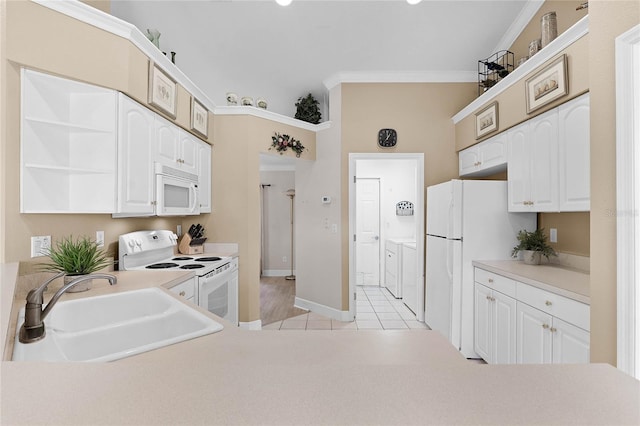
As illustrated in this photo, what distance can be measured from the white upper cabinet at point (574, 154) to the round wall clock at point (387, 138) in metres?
1.78

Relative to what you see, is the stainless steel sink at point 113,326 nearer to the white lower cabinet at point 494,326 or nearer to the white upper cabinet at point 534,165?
the white lower cabinet at point 494,326

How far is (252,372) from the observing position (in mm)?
434

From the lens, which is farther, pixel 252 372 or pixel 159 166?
pixel 159 166

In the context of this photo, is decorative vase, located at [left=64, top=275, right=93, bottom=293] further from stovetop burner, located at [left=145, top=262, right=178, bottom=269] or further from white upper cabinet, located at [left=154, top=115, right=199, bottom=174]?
white upper cabinet, located at [left=154, top=115, right=199, bottom=174]

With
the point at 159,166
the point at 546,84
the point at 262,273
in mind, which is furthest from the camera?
the point at 262,273

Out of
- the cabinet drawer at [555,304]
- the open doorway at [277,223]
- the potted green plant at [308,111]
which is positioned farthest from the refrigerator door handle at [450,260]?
the open doorway at [277,223]

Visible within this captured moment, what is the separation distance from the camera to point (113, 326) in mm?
1329

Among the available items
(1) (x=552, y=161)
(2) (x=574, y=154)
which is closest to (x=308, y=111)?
(1) (x=552, y=161)

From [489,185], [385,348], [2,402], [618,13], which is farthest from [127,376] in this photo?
[489,185]

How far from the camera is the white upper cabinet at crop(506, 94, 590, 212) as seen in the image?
6.26 ft

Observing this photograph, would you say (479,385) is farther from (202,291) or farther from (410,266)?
(410,266)

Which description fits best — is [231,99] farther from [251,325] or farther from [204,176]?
[251,325]

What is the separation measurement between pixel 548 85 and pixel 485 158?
957 millimetres

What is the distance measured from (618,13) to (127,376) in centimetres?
199
